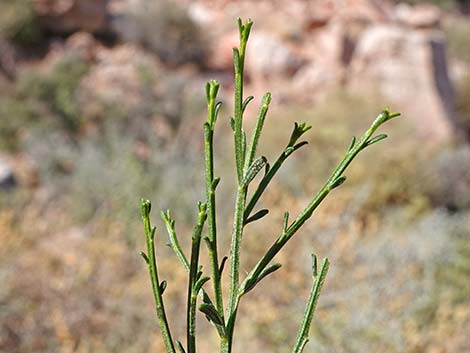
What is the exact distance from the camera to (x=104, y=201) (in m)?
7.61

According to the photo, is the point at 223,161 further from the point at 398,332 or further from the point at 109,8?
the point at 109,8

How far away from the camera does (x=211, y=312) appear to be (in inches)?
46.8

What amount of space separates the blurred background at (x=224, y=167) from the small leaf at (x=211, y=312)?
3277mm

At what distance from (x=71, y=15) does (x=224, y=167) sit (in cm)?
562

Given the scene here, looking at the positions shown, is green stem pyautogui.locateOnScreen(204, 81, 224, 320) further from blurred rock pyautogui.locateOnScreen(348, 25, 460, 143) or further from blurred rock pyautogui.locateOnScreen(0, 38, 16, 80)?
blurred rock pyautogui.locateOnScreen(0, 38, 16, 80)

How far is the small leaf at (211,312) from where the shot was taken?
1163mm

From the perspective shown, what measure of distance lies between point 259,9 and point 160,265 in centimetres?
999

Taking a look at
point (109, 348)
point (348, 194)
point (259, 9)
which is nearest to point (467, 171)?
point (348, 194)

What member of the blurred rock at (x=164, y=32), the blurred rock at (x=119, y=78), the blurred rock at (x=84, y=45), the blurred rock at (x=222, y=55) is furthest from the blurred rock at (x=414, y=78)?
the blurred rock at (x=84, y=45)

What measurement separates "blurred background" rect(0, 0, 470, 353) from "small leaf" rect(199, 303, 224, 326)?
3.28 metres

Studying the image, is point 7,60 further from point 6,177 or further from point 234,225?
point 234,225

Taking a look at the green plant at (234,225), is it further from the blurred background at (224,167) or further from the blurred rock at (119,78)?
the blurred rock at (119,78)

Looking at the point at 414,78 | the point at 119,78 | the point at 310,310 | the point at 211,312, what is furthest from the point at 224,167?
the point at 211,312

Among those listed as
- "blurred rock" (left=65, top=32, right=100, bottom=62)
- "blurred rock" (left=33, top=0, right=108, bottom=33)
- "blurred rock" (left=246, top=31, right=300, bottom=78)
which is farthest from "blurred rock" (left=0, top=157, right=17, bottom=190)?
"blurred rock" (left=246, top=31, right=300, bottom=78)
